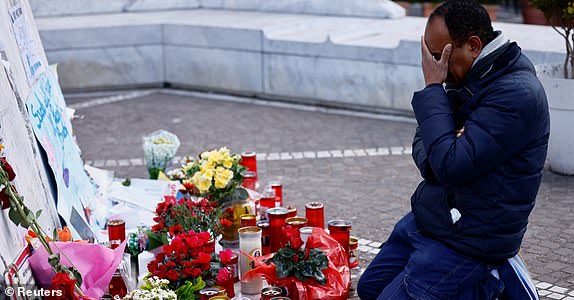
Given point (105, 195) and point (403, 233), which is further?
point (105, 195)

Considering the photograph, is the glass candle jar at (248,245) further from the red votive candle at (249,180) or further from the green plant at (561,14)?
the green plant at (561,14)

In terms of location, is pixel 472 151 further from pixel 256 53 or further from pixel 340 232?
pixel 256 53

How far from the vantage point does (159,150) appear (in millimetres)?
5832

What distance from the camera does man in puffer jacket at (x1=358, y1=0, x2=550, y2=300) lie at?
11.1ft

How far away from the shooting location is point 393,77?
321 inches

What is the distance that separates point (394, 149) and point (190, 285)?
11.9 ft

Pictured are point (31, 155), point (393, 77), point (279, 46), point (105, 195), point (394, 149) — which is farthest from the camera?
point (279, 46)

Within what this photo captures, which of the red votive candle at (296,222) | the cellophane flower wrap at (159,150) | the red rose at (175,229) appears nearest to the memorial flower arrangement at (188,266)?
the red rose at (175,229)

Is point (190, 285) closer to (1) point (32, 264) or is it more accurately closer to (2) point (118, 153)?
(1) point (32, 264)

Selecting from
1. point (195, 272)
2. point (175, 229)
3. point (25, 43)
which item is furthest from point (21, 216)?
point (25, 43)

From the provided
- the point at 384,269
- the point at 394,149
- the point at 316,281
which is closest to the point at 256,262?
the point at 316,281

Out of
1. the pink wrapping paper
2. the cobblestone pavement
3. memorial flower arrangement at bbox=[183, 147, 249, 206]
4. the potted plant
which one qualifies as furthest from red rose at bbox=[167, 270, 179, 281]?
the potted plant

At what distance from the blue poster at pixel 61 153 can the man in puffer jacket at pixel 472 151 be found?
1.79 metres

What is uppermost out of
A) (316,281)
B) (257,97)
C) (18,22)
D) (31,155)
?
(18,22)
